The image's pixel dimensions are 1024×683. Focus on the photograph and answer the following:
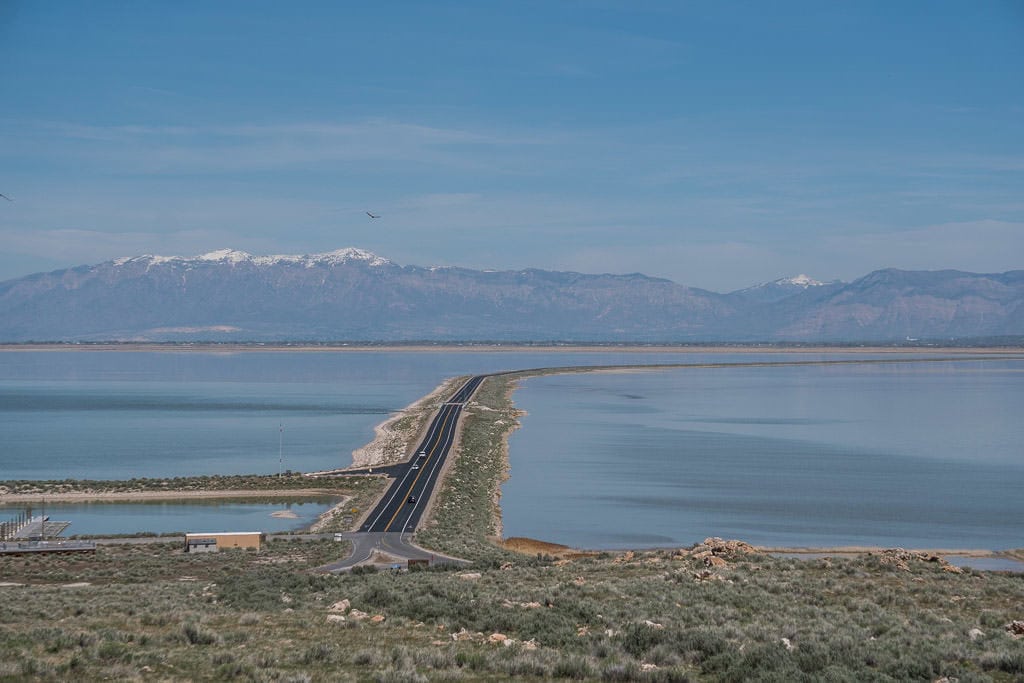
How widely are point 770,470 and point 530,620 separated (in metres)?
40.8

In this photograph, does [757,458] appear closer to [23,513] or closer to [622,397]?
[23,513]

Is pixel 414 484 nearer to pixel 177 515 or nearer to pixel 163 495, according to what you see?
pixel 177 515

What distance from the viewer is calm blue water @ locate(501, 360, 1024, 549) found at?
130 ft

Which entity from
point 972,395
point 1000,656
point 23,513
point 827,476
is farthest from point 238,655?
point 972,395

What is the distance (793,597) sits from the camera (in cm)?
2075

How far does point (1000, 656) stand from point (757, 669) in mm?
3560

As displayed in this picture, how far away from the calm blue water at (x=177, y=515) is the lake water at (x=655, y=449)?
286 mm

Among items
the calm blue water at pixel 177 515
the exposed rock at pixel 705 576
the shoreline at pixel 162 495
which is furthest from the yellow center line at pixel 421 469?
the exposed rock at pixel 705 576

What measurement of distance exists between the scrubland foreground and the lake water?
40.7 ft

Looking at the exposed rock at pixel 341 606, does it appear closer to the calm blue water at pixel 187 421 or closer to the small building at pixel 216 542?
the small building at pixel 216 542

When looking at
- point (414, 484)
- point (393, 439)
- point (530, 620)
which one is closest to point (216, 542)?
point (414, 484)

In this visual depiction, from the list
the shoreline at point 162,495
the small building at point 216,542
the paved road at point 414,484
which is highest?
the small building at point 216,542

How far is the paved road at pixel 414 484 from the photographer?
38.1 metres

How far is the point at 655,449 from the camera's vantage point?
65.2 metres
